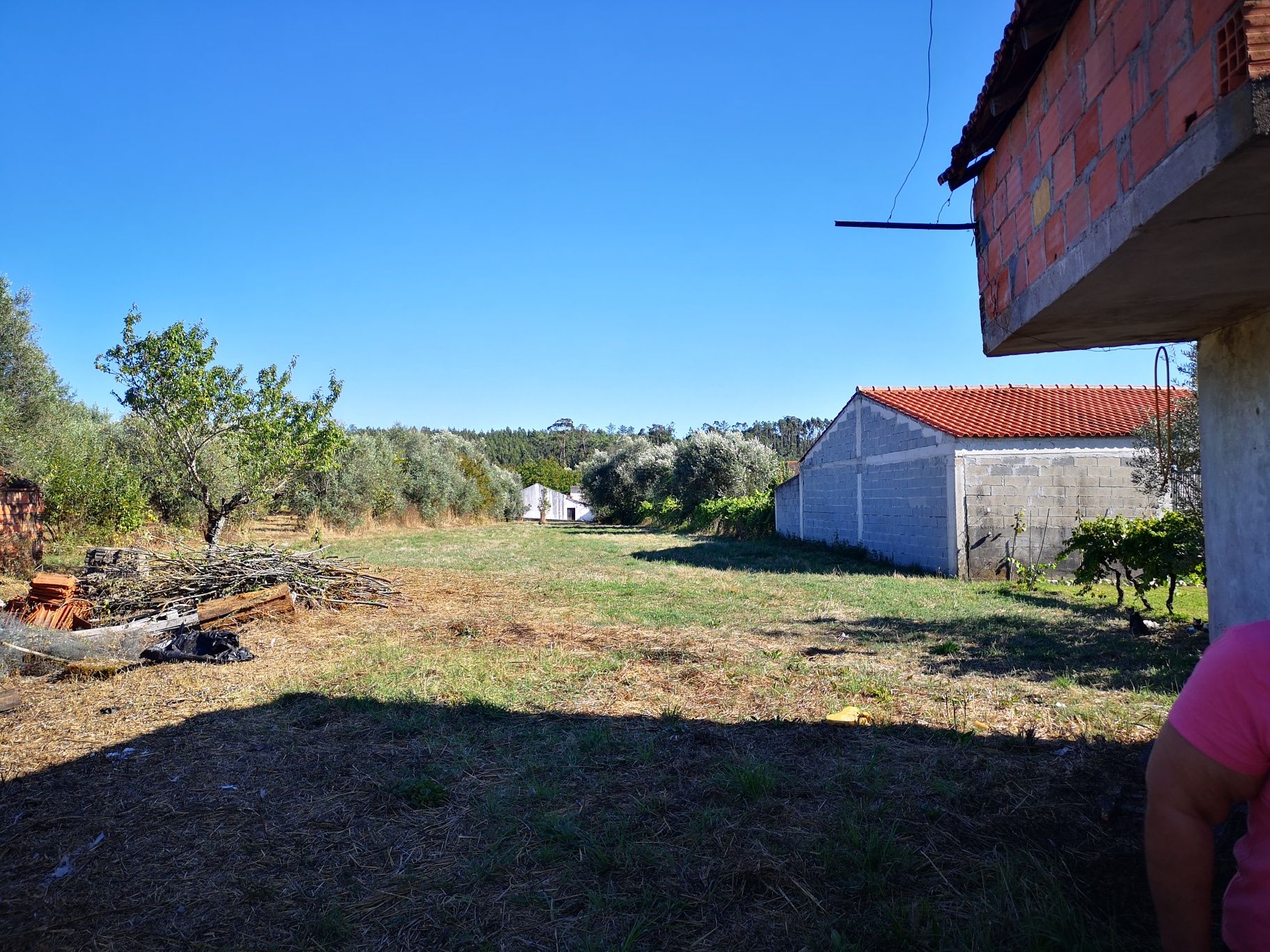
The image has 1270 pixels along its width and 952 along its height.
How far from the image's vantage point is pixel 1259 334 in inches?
149

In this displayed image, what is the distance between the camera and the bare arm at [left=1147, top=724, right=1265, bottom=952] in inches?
56.6

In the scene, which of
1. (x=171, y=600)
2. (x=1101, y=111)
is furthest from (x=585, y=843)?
(x=171, y=600)

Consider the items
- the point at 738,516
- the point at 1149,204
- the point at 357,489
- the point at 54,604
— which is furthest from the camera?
the point at 357,489

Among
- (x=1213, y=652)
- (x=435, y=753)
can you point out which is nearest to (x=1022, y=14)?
(x=1213, y=652)

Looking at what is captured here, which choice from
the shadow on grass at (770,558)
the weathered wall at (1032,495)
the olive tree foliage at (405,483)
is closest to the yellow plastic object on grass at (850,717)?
the shadow on grass at (770,558)

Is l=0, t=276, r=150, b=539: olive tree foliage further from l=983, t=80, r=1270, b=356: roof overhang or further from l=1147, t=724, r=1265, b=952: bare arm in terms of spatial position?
l=1147, t=724, r=1265, b=952: bare arm

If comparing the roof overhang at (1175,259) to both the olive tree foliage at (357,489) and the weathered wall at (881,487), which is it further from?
the olive tree foliage at (357,489)

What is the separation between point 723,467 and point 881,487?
789 inches

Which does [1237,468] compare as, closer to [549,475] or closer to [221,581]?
[221,581]

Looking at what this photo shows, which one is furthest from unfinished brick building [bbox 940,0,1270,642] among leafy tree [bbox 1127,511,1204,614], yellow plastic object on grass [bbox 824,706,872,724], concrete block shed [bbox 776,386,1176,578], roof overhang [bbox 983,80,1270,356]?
concrete block shed [bbox 776,386,1176,578]

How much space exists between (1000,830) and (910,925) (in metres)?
1.00

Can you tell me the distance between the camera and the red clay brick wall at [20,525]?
517 inches

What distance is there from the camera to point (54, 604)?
8641mm

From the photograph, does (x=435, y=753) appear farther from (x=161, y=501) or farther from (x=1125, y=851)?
(x=161, y=501)
